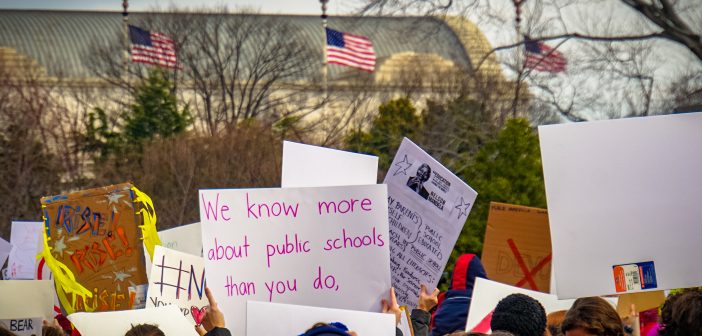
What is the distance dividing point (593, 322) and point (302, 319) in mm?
1221

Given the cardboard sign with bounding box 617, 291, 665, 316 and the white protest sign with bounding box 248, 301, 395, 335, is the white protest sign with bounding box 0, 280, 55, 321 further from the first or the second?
the cardboard sign with bounding box 617, 291, 665, 316

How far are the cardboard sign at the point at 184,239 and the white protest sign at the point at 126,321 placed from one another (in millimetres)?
3774

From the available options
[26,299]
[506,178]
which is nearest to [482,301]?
[26,299]

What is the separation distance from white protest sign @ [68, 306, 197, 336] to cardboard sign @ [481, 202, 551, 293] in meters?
3.58

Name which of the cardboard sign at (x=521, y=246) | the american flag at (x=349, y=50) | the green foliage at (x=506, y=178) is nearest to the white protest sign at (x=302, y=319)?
the cardboard sign at (x=521, y=246)

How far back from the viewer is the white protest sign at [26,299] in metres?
8.53

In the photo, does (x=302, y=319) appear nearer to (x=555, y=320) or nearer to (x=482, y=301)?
(x=482, y=301)

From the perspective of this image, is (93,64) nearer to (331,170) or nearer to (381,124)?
(381,124)

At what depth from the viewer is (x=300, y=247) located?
6680 mm

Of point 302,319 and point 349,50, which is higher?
point 349,50

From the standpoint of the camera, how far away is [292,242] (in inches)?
262

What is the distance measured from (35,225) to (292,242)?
6162mm

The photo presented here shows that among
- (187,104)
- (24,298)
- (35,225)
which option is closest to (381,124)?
(187,104)

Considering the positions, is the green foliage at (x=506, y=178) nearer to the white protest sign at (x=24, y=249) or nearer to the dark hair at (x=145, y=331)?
the white protest sign at (x=24, y=249)
